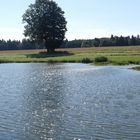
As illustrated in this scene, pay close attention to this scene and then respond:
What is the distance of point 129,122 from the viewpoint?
24609 millimetres

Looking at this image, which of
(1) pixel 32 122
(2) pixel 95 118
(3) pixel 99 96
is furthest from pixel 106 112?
(3) pixel 99 96


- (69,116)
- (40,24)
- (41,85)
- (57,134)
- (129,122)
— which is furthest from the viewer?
(40,24)

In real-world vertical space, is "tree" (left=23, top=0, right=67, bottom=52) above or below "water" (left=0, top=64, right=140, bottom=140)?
above

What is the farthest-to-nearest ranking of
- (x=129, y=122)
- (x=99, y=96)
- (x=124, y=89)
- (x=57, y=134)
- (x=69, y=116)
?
(x=124, y=89) < (x=99, y=96) < (x=69, y=116) < (x=129, y=122) < (x=57, y=134)

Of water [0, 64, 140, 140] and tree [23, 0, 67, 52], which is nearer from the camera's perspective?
water [0, 64, 140, 140]

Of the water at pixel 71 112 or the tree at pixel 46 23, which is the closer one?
the water at pixel 71 112

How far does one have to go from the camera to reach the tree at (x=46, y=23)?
114 m

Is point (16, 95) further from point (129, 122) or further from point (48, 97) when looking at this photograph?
point (129, 122)

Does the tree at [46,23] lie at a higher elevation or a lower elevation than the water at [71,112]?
higher

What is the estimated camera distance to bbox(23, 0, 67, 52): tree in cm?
11438

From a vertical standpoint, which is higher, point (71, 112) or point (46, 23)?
point (46, 23)

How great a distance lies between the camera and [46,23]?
11512cm

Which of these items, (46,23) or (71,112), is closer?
(71,112)

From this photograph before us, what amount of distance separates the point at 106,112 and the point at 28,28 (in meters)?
91.1
